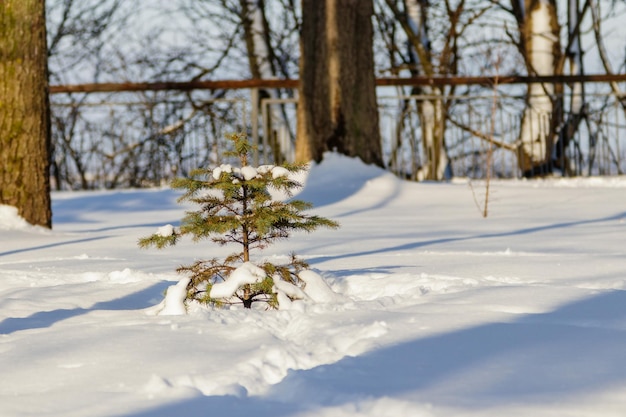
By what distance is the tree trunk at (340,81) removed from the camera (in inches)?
389

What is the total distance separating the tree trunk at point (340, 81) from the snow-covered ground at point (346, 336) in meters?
3.82

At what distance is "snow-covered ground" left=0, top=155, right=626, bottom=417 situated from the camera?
→ 2.46 meters

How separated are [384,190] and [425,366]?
22.7 ft

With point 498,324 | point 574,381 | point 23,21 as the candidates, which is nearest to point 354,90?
point 23,21

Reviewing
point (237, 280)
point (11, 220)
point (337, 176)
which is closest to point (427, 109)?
point (337, 176)

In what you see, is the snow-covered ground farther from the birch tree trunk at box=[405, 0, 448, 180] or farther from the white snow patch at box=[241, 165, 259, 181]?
the birch tree trunk at box=[405, 0, 448, 180]

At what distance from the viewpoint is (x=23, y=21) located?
725 cm

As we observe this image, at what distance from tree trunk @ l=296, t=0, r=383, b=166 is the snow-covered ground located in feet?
12.5

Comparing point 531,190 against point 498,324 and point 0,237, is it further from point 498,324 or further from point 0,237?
point 498,324

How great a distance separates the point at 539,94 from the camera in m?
12.4

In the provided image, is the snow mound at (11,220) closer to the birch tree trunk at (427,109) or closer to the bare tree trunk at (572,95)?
the birch tree trunk at (427,109)

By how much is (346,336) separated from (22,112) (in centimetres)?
486

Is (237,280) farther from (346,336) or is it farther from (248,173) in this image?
(346,336)

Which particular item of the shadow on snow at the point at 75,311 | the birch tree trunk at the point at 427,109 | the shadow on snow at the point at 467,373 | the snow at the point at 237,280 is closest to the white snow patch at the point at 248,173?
the snow at the point at 237,280
